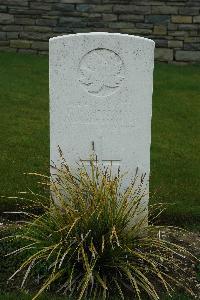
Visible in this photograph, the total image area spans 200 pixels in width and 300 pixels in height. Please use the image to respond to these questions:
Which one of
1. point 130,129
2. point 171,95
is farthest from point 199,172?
point 171,95

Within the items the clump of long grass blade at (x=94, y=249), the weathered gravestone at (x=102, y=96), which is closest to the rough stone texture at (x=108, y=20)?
the weathered gravestone at (x=102, y=96)

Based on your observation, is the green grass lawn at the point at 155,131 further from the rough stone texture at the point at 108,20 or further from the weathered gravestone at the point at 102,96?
the weathered gravestone at the point at 102,96

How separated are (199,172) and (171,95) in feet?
10.7

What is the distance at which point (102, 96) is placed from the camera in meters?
4.23

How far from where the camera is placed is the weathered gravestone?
13.6 ft

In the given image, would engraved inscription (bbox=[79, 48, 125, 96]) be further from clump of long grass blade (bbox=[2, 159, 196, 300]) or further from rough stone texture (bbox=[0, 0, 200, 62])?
rough stone texture (bbox=[0, 0, 200, 62])

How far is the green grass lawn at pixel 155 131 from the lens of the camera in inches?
224

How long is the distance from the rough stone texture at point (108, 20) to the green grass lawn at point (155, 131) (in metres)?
0.42

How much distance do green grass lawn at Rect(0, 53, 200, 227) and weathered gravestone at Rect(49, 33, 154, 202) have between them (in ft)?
3.95

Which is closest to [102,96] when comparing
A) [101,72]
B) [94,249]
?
[101,72]

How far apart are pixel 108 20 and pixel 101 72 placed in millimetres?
7283

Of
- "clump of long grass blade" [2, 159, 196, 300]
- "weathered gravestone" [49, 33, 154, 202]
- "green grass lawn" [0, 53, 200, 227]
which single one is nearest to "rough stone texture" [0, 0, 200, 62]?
"green grass lawn" [0, 53, 200, 227]

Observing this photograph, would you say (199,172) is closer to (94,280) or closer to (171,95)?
(94,280)

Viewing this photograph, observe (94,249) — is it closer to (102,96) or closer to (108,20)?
(102,96)
